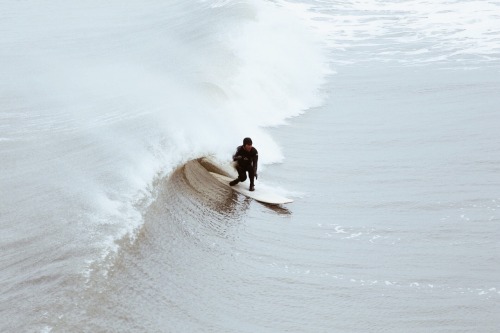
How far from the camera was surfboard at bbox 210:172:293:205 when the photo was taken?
1328 cm

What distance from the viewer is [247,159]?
537 inches

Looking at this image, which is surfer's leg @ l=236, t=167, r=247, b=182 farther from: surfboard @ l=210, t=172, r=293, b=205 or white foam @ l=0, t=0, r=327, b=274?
white foam @ l=0, t=0, r=327, b=274

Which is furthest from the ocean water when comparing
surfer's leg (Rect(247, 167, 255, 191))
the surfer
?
the surfer

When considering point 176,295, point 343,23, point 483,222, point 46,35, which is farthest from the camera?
point 343,23

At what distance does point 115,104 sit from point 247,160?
523 centimetres

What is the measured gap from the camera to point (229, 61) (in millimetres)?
22516

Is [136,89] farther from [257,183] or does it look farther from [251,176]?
[251,176]

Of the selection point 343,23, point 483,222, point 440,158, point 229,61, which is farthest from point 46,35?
point 483,222

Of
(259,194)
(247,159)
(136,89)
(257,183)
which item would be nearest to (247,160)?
(247,159)

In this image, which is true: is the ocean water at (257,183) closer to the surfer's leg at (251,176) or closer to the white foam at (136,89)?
the white foam at (136,89)

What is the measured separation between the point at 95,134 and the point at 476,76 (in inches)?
498

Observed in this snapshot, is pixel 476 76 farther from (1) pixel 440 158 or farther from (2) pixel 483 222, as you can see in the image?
(2) pixel 483 222

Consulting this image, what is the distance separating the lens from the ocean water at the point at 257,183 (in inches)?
357

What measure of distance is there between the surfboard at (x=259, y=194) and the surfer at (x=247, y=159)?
140mm
